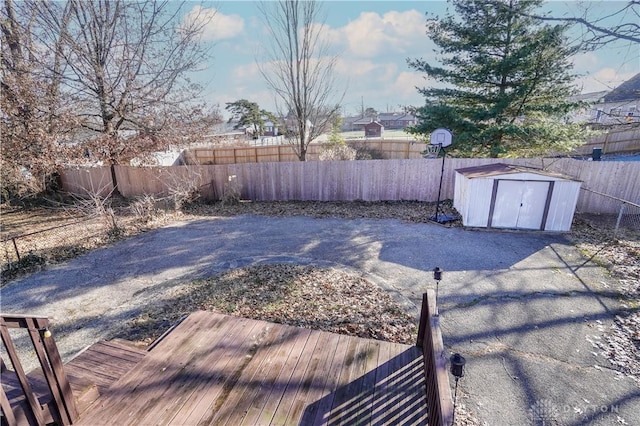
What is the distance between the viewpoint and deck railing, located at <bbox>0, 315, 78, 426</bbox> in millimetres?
1825

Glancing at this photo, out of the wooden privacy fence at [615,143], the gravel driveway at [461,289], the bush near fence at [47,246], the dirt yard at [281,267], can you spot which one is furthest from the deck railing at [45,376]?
the wooden privacy fence at [615,143]

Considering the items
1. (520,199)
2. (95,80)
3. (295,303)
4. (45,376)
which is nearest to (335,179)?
(520,199)

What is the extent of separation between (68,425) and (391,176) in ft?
31.5

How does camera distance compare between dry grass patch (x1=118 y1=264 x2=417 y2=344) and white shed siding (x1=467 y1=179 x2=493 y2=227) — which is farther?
white shed siding (x1=467 y1=179 x2=493 y2=227)

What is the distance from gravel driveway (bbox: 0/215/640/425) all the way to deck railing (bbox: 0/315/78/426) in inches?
70.1

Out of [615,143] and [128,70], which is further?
[615,143]

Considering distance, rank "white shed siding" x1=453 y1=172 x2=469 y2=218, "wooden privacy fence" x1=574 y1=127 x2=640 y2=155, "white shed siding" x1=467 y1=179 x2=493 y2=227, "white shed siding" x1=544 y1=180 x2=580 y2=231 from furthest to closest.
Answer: "wooden privacy fence" x1=574 y1=127 x2=640 y2=155 → "white shed siding" x1=453 y1=172 x2=469 y2=218 → "white shed siding" x1=467 y1=179 x2=493 y2=227 → "white shed siding" x1=544 y1=180 x2=580 y2=231

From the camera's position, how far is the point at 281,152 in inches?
728

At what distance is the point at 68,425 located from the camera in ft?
7.43

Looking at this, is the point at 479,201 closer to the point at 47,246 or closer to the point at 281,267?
the point at 281,267

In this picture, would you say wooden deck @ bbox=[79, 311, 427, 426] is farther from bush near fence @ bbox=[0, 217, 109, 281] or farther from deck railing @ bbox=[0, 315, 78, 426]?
bush near fence @ bbox=[0, 217, 109, 281]

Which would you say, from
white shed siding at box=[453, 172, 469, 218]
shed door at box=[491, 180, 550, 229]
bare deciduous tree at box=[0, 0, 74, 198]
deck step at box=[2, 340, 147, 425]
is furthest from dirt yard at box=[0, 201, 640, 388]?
bare deciduous tree at box=[0, 0, 74, 198]

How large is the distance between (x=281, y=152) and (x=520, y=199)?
13.8 metres

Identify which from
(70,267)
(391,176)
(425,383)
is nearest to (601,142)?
(391,176)
